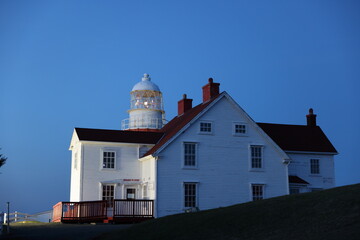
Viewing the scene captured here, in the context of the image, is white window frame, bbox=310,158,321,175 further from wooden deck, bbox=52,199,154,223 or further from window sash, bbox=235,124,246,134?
wooden deck, bbox=52,199,154,223

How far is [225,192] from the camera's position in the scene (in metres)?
32.9

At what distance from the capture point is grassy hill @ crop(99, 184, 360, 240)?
50.9 ft

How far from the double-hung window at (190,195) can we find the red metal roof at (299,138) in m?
8.64

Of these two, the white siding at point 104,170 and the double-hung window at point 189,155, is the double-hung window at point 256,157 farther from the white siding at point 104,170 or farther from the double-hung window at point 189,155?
the white siding at point 104,170

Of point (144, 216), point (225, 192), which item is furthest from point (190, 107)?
point (144, 216)

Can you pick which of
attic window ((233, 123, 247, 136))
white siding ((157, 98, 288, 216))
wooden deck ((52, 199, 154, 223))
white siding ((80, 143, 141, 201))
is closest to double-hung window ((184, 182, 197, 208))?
white siding ((157, 98, 288, 216))

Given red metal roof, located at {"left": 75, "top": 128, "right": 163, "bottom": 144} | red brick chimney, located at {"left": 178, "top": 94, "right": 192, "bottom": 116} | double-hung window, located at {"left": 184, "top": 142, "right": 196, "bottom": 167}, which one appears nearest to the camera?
double-hung window, located at {"left": 184, "top": 142, "right": 196, "bottom": 167}

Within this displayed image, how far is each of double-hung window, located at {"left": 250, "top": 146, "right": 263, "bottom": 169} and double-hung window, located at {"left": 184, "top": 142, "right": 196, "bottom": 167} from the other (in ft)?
13.2

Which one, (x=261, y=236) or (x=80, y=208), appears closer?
(x=261, y=236)

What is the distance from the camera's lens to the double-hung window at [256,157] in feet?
112

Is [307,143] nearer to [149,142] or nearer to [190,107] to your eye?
[190,107]

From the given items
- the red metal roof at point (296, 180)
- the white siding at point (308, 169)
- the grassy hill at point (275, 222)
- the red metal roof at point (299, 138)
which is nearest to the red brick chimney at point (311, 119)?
the red metal roof at point (299, 138)

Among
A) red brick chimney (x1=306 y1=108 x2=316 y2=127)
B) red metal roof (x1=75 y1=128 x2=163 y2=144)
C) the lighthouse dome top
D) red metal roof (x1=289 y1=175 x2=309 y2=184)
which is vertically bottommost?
red metal roof (x1=289 y1=175 x2=309 y2=184)

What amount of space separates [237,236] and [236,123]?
17700mm
